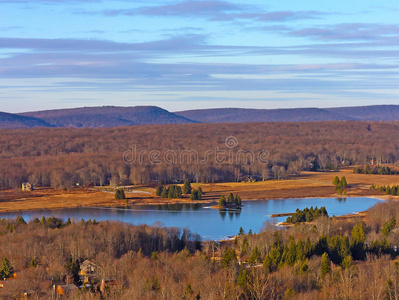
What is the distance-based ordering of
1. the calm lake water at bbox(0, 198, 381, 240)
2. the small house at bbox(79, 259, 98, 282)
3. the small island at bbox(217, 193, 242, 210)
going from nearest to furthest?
the small house at bbox(79, 259, 98, 282) → the calm lake water at bbox(0, 198, 381, 240) → the small island at bbox(217, 193, 242, 210)

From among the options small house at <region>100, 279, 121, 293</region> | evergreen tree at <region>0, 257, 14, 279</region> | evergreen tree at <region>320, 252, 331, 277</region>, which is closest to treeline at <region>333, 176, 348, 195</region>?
evergreen tree at <region>320, 252, 331, 277</region>

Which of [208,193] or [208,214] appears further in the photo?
[208,193]

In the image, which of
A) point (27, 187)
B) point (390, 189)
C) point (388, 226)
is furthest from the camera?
point (27, 187)

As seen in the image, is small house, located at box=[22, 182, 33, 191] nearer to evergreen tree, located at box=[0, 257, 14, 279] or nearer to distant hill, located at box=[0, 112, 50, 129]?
evergreen tree, located at box=[0, 257, 14, 279]

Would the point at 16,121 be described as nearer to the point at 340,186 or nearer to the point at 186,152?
the point at 186,152

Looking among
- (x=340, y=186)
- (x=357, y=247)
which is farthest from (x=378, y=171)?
(x=357, y=247)

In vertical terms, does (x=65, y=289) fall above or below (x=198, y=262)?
below

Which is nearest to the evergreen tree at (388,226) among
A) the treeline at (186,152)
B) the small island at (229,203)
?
the small island at (229,203)
